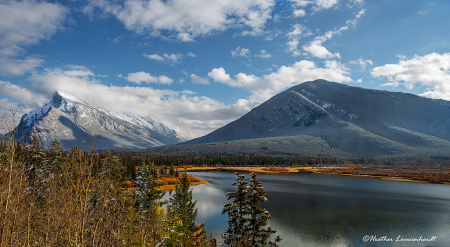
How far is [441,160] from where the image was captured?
A: 114250 mm

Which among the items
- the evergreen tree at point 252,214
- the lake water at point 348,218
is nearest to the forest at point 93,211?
the evergreen tree at point 252,214

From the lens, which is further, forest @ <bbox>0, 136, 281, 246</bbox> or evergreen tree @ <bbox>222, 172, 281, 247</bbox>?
evergreen tree @ <bbox>222, 172, 281, 247</bbox>

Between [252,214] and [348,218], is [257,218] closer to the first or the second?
[252,214]

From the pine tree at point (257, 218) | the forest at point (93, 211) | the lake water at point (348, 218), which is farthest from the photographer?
the lake water at point (348, 218)

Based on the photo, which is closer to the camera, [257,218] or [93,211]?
[93,211]

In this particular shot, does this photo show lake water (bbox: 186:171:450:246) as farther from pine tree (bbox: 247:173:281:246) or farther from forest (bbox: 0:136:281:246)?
→ forest (bbox: 0:136:281:246)

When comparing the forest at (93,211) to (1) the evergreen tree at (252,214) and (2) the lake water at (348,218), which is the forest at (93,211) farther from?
(2) the lake water at (348,218)

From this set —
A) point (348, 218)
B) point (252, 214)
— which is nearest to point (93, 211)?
point (252, 214)

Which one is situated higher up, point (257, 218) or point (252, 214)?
point (252, 214)

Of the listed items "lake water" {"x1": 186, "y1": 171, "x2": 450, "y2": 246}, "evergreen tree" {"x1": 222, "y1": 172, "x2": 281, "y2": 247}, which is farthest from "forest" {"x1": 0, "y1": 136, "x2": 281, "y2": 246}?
"lake water" {"x1": 186, "y1": 171, "x2": 450, "y2": 246}

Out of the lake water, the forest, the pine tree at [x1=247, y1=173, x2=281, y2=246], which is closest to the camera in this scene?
the forest

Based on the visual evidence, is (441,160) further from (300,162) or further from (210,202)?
(210,202)

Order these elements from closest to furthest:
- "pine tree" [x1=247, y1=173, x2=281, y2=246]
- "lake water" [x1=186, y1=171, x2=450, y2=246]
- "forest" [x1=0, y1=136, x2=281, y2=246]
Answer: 1. "forest" [x1=0, y1=136, x2=281, y2=246]
2. "pine tree" [x1=247, y1=173, x2=281, y2=246]
3. "lake water" [x1=186, y1=171, x2=450, y2=246]

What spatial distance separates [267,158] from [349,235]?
10349 centimetres
